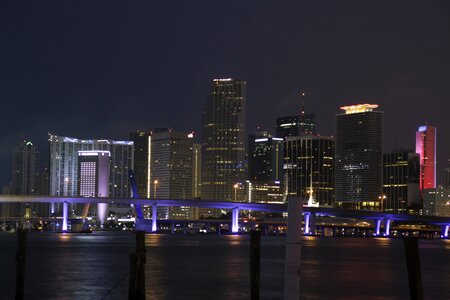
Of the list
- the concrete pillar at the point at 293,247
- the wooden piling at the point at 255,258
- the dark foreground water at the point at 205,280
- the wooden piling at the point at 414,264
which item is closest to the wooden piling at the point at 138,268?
the wooden piling at the point at 255,258

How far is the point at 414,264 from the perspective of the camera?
2480cm

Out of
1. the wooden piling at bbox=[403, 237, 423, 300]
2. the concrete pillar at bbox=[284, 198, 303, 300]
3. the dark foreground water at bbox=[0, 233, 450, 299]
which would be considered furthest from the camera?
the dark foreground water at bbox=[0, 233, 450, 299]

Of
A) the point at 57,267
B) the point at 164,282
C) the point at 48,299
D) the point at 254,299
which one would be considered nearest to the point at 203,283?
the point at 164,282

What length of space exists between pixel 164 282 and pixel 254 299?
23356 mm

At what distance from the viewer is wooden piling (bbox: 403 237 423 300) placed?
2445 cm

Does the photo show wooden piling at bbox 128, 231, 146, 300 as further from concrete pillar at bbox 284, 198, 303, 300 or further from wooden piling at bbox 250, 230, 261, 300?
concrete pillar at bbox 284, 198, 303, 300

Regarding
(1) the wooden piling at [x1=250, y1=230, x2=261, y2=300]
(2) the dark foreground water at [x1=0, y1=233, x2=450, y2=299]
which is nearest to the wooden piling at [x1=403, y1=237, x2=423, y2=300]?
(1) the wooden piling at [x1=250, y1=230, x2=261, y2=300]

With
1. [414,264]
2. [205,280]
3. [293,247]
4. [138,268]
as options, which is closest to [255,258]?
[138,268]

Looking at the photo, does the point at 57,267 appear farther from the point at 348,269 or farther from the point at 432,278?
the point at 432,278

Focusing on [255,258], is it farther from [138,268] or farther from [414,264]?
[414,264]

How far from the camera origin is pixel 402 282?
5634 centimetres

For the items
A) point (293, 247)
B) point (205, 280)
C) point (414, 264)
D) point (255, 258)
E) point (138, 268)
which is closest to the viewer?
point (293, 247)

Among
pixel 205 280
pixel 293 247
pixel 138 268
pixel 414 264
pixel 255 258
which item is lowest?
pixel 205 280

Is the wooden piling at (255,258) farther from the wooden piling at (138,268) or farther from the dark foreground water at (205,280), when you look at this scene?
the dark foreground water at (205,280)
